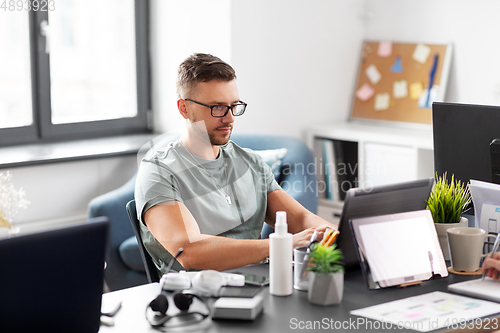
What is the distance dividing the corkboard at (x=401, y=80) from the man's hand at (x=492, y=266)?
220 cm

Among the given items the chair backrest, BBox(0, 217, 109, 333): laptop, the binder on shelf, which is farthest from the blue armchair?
BBox(0, 217, 109, 333): laptop

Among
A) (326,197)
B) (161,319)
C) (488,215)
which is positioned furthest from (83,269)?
(326,197)

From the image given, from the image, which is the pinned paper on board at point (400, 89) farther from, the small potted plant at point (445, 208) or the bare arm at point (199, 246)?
the bare arm at point (199, 246)

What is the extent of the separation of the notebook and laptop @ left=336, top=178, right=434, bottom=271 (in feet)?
0.71

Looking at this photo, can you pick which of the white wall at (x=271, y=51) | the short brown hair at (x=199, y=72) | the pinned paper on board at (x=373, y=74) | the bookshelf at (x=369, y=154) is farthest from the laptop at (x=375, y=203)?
the pinned paper on board at (x=373, y=74)

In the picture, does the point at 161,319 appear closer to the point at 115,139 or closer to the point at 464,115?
the point at 464,115

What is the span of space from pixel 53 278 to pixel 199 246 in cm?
63

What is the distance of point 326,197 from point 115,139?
1.32 meters

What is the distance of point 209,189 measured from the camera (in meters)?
1.87

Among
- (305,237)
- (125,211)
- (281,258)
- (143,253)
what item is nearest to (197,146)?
(143,253)

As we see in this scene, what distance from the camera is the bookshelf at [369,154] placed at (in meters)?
3.36

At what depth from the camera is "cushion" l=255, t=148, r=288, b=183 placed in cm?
294

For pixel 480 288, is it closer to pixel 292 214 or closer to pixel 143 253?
pixel 292 214

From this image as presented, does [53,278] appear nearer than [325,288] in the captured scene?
Yes
